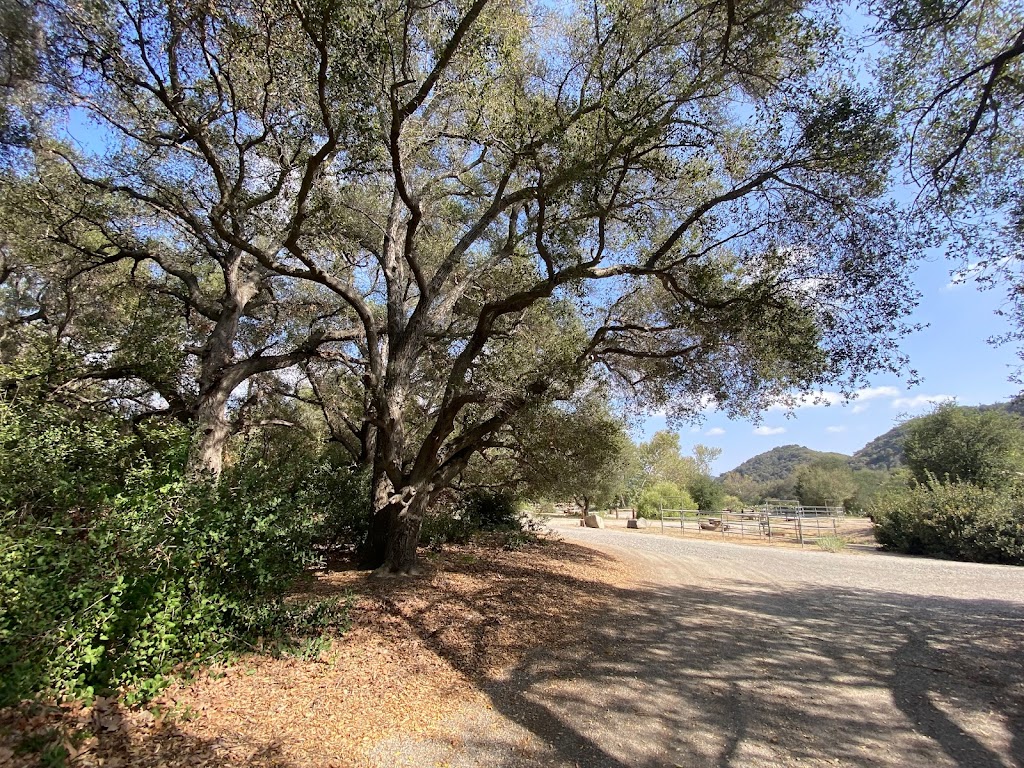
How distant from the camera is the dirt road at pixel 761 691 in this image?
3.28m

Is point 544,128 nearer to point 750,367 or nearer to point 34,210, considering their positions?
point 750,367

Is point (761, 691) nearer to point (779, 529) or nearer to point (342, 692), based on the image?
point (342, 692)

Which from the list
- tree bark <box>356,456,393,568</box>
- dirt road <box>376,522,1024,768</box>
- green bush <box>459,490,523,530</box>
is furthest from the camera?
green bush <box>459,490,523,530</box>

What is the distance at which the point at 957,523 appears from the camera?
48.2 ft

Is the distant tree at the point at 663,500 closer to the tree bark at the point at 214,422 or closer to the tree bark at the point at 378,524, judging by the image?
the tree bark at the point at 378,524

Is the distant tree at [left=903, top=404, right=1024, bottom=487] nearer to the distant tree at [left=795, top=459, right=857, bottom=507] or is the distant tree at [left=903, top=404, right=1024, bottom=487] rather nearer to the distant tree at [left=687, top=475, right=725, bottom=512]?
the distant tree at [left=687, top=475, right=725, bottom=512]

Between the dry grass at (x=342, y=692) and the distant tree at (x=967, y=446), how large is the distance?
23566 millimetres

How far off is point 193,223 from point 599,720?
8978 mm

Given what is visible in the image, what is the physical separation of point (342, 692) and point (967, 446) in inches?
1184

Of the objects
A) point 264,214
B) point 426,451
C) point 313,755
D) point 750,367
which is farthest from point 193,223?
point 750,367

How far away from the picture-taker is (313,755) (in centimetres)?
311

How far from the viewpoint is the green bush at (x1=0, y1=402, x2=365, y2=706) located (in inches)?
117

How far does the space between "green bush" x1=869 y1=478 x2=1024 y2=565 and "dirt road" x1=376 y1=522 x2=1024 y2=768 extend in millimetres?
7615

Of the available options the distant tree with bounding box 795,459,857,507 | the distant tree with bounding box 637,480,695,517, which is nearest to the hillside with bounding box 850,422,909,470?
the distant tree with bounding box 795,459,857,507
